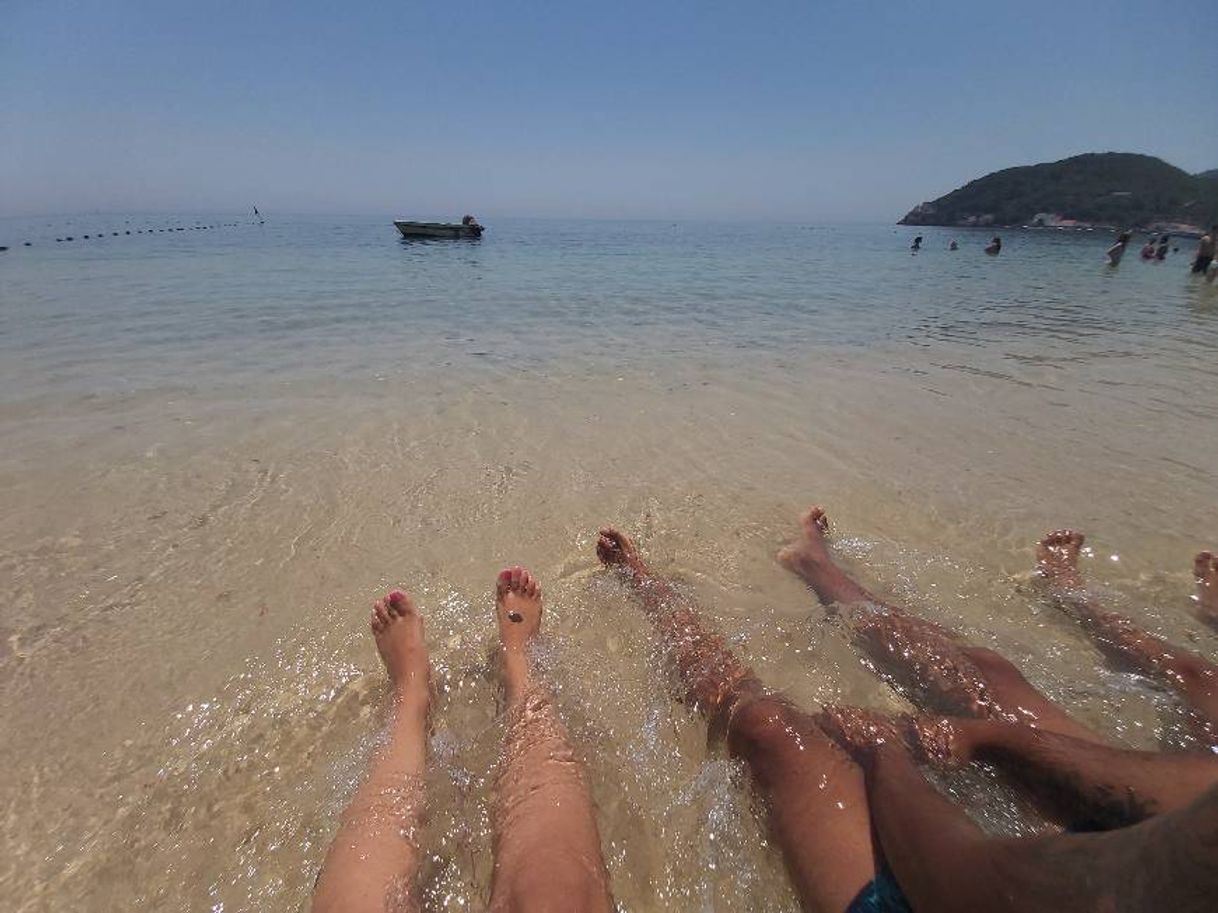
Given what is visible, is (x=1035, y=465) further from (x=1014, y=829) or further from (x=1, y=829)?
(x=1, y=829)

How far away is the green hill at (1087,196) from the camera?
5772cm

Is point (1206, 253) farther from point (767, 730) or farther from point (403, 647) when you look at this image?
point (403, 647)

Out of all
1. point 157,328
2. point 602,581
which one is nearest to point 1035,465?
point 602,581

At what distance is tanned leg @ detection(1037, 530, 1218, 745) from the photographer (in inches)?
78.8

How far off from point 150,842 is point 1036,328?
11.3 metres

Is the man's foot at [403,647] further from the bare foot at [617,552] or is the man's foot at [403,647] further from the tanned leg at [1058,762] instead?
the tanned leg at [1058,762]

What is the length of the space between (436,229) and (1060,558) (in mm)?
31007

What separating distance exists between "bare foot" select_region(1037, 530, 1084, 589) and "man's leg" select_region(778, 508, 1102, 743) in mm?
823

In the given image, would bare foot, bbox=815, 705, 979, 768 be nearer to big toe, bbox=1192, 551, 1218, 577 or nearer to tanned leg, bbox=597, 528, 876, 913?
tanned leg, bbox=597, 528, 876, 913

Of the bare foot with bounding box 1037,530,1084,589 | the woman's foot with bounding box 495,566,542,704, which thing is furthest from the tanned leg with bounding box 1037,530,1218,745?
the woman's foot with bounding box 495,566,542,704

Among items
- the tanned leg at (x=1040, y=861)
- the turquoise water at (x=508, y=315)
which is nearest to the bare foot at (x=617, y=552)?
the tanned leg at (x=1040, y=861)

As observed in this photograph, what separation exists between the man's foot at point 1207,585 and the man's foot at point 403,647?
3.22 metres

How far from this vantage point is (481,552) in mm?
3127

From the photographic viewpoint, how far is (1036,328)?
9.28 meters
